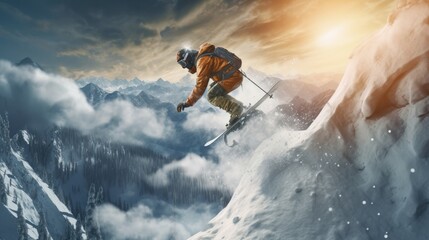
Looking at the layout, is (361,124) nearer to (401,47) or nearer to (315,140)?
(315,140)

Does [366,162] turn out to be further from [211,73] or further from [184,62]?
[184,62]

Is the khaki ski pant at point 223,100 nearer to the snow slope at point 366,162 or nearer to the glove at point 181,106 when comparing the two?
the glove at point 181,106

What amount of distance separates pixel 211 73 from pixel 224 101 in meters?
1.82

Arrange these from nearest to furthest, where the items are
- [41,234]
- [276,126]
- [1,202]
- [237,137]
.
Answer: [237,137] → [276,126] → [41,234] → [1,202]

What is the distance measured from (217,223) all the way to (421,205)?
808 cm

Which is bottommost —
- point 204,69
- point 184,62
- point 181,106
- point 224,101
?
point 224,101

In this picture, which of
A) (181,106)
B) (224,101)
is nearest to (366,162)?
(224,101)

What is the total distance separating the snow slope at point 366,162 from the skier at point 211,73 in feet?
12.6

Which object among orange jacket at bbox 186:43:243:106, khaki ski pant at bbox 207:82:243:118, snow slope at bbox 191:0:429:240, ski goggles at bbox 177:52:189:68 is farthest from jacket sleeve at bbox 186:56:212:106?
snow slope at bbox 191:0:429:240

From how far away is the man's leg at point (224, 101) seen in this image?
51.4 ft

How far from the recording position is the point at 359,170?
39.7ft

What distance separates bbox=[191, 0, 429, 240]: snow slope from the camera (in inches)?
420

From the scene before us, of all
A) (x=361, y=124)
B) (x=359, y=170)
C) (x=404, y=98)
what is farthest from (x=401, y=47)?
(x=359, y=170)

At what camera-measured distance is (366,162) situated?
12.0m
